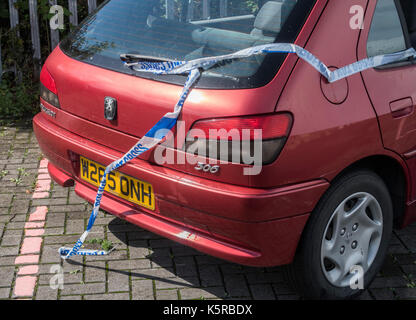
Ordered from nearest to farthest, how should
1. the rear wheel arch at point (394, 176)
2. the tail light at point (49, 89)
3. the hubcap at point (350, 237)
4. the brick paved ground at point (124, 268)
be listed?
the hubcap at point (350, 237), the rear wheel arch at point (394, 176), the brick paved ground at point (124, 268), the tail light at point (49, 89)

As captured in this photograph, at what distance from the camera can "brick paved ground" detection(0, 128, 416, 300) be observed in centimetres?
351

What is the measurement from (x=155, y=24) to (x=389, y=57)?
1.25 m

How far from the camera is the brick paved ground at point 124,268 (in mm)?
3510

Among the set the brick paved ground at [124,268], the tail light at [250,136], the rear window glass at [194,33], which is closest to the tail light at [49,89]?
the rear window glass at [194,33]

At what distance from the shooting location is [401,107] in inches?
129

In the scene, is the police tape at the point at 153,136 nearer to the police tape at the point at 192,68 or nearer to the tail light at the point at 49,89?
the police tape at the point at 192,68

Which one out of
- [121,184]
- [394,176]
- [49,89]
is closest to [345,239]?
[394,176]

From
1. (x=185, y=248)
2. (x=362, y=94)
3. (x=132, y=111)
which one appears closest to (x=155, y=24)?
(x=132, y=111)

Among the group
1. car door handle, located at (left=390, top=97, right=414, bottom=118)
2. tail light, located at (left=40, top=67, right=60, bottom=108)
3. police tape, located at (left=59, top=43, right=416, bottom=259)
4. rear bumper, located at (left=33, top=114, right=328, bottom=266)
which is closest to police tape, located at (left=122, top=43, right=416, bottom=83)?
police tape, located at (left=59, top=43, right=416, bottom=259)

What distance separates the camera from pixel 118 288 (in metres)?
3.53

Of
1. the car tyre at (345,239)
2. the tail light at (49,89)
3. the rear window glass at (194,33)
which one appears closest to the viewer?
the rear window glass at (194,33)

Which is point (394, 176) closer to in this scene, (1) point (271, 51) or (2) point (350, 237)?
(2) point (350, 237)

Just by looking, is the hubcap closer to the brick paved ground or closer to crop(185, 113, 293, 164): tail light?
the brick paved ground

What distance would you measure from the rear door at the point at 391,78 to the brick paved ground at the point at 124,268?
3.01 feet
